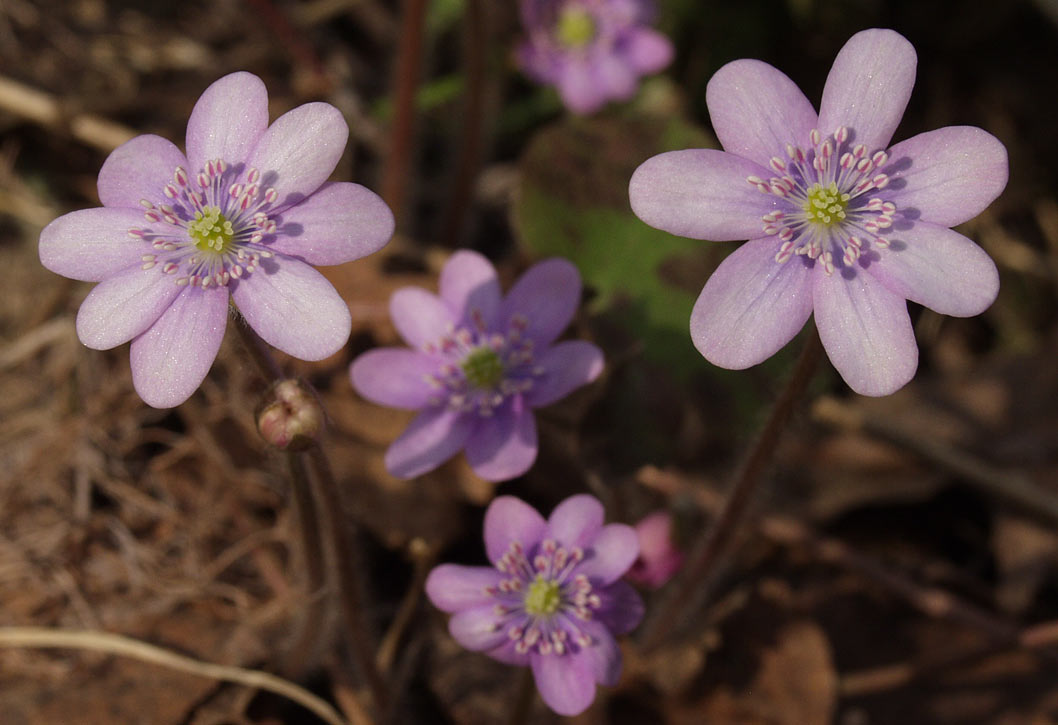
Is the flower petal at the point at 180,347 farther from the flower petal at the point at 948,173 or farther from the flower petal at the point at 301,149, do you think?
the flower petal at the point at 948,173

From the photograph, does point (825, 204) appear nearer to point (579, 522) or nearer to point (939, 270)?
point (939, 270)

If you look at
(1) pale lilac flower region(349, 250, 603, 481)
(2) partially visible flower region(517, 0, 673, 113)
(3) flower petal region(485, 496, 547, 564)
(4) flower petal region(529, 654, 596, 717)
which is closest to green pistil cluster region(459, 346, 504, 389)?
(1) pale lilac flower region(349, 250, 603, 481)

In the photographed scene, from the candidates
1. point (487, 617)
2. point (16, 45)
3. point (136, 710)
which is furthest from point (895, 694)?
point (16, 45)

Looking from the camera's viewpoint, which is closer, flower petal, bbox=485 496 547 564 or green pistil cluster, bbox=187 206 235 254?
green pistil cluster, bbox=187 206 235 254

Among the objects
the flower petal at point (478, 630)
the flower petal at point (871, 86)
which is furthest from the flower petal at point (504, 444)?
the flower petal at point (871, 86)

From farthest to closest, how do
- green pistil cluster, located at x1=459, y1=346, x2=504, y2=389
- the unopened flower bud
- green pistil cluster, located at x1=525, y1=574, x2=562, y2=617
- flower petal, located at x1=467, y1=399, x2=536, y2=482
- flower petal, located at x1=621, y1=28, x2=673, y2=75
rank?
flower petal, located at x1=621, y1=28, x2=673, y2=75 < green pistil cluster, located at x1=459, y1=346, x2=504, y2=389 < flower petal, located at x1=467, y1=399, x2=536, y2=482 < green pistil cluster, located at x1=525, y1=574, x2=562, y2=617 < the unopened flower bud

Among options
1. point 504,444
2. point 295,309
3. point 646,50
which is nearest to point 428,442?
point 504,444

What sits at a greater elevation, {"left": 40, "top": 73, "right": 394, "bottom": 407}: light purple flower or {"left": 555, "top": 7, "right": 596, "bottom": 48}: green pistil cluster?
{"left": 555, "top": 7, "right": 596, "bottom": 48}: green pistil cluster

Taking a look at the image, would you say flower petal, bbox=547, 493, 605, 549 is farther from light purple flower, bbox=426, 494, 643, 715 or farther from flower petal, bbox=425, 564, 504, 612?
flower petal, bbox=425, 564, 504, 612

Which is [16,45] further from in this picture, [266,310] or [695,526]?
[695,526]
